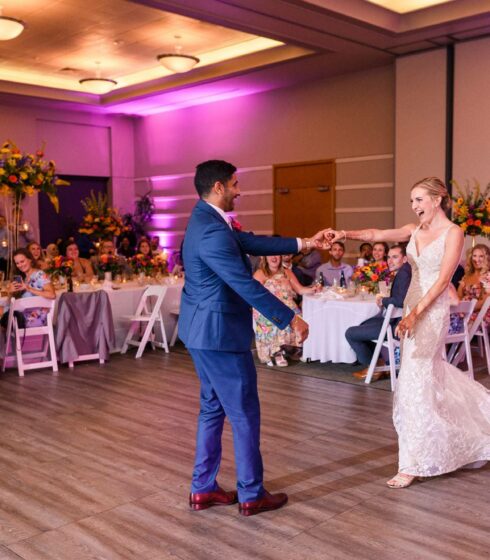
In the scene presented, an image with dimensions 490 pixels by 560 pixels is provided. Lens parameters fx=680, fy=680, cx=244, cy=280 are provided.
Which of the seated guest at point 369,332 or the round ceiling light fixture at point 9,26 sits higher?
the round ceiling light fixture at point 9,26

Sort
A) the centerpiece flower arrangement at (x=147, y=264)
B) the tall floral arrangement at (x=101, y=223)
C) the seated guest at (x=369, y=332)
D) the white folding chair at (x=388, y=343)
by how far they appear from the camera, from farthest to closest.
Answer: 1. the tall floral arrangement at (x=101, y=223)
2. the centerpiece flower arrangement at (x=147, y=264)
3. the seated guest at (x=369, y=332)
4. the white folding chair at (x=388, y=343)

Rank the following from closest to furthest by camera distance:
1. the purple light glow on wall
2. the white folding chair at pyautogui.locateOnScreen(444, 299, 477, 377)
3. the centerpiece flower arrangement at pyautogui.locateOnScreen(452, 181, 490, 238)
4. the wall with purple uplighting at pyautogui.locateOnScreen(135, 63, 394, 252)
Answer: the white folding chair at pyautogui.locateOnScreen(444, 299, 477, 377) < the centerpiece flower arrangement at pyautogui.locateOnScreen(452, 181, 490, 238) < the wall with purple uplighting at pyautogui.locateOnScreen(135, 63, 394, 252) < the purple light glow on wall

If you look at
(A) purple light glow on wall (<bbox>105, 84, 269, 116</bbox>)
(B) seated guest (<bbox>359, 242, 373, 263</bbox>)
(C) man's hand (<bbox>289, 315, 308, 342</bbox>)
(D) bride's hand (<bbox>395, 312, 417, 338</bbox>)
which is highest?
(A) purple light glow on wall (<bbox>105, 84, 269, 116</bbox>)

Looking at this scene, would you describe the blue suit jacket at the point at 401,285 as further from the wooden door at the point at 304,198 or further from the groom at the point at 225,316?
the wooden door at the point at 304,198

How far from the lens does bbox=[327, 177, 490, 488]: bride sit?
11.9ft

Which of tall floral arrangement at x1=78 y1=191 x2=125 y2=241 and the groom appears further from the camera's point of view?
tall floral arrangement at x1=78 y1=191 x2=125 y2=241

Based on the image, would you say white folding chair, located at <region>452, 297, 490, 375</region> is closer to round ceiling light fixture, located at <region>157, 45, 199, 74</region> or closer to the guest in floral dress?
the guest in floral dress

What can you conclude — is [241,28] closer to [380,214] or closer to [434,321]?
[380,214]

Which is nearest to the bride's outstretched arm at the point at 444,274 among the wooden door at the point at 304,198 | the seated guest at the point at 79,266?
the seated guest at the point at 79,266

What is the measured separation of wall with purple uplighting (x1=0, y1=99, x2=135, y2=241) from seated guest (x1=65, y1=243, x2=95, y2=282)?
4.33 metres

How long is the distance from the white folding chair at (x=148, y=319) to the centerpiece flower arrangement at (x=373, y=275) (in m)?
2.20

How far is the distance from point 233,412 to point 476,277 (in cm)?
477

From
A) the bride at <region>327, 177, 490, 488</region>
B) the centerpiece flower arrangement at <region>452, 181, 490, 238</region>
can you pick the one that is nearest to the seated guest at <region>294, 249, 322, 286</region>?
the centerpiece flower arrangement at <region>452, 181, 490, 238</region>

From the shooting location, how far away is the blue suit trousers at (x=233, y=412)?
3145 millimetres
